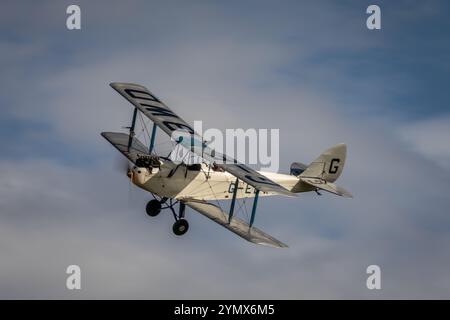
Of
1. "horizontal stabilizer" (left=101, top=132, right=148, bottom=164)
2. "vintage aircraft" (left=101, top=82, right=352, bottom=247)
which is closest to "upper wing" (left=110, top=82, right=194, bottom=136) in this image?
"vintage aircraft" (left=101, top=82, right=352, bottom=247)

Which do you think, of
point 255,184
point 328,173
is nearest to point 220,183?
point 255,184

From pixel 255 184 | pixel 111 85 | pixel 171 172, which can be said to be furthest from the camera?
pixel 111 85

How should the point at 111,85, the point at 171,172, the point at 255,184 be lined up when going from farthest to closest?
the point at 111,85 < the point at 171,172 < the point at 255,184

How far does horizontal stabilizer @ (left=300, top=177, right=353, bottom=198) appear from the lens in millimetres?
31758

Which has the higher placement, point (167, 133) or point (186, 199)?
point (167, 133)

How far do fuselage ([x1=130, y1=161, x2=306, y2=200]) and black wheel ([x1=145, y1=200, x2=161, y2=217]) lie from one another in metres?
0.68

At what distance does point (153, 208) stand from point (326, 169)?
8020 millimetres

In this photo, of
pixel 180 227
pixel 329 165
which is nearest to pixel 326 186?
pixel 329 165

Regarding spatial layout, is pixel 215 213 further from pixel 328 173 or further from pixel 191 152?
pixel 328 173

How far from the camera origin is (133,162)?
1103 inches

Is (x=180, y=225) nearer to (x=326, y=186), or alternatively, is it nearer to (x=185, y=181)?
(x=185, y=181)

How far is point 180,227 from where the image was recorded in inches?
1091

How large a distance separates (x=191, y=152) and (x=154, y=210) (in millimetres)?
2457

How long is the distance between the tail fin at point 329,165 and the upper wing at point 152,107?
585cm
